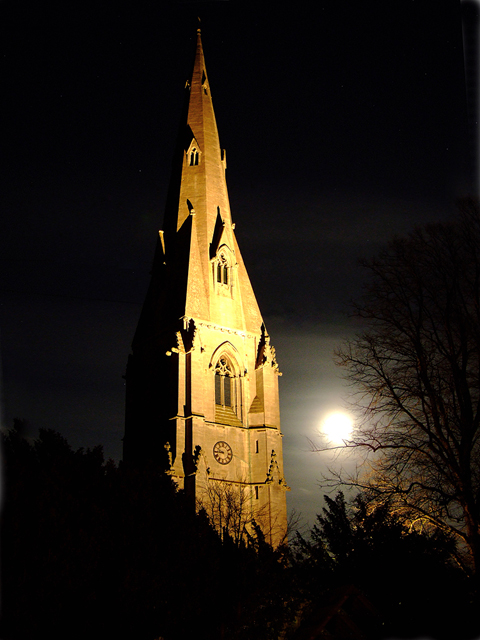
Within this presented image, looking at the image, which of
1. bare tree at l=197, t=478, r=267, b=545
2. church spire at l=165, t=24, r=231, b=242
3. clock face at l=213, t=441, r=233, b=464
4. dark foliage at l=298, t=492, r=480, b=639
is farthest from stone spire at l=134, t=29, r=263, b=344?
dark foliage at l=298, t=492, r=480, b=639

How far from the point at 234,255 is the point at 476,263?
30076 mm

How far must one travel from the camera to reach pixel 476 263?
16547 mm

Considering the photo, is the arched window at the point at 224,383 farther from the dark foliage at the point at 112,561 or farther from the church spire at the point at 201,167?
the dark foliage at the point at 112,561

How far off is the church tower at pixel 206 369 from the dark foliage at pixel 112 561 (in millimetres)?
11368

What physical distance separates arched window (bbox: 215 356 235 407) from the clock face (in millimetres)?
2614

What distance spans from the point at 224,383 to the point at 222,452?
4.27m

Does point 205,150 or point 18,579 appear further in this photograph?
point 205,150

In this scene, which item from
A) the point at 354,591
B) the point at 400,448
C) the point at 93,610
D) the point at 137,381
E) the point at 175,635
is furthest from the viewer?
the point at 137,381

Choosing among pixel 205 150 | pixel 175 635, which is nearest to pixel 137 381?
pixel 205 150

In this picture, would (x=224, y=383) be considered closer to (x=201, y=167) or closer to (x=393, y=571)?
(x=201, y=167)

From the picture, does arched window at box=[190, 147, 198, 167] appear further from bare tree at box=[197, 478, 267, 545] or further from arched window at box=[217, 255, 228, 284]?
bare tree at box=[197, 478, 267, 545]

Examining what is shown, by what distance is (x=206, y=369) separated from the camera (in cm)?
4078

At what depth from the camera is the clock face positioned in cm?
3950

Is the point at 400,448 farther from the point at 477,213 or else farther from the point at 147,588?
the point at 147,588
